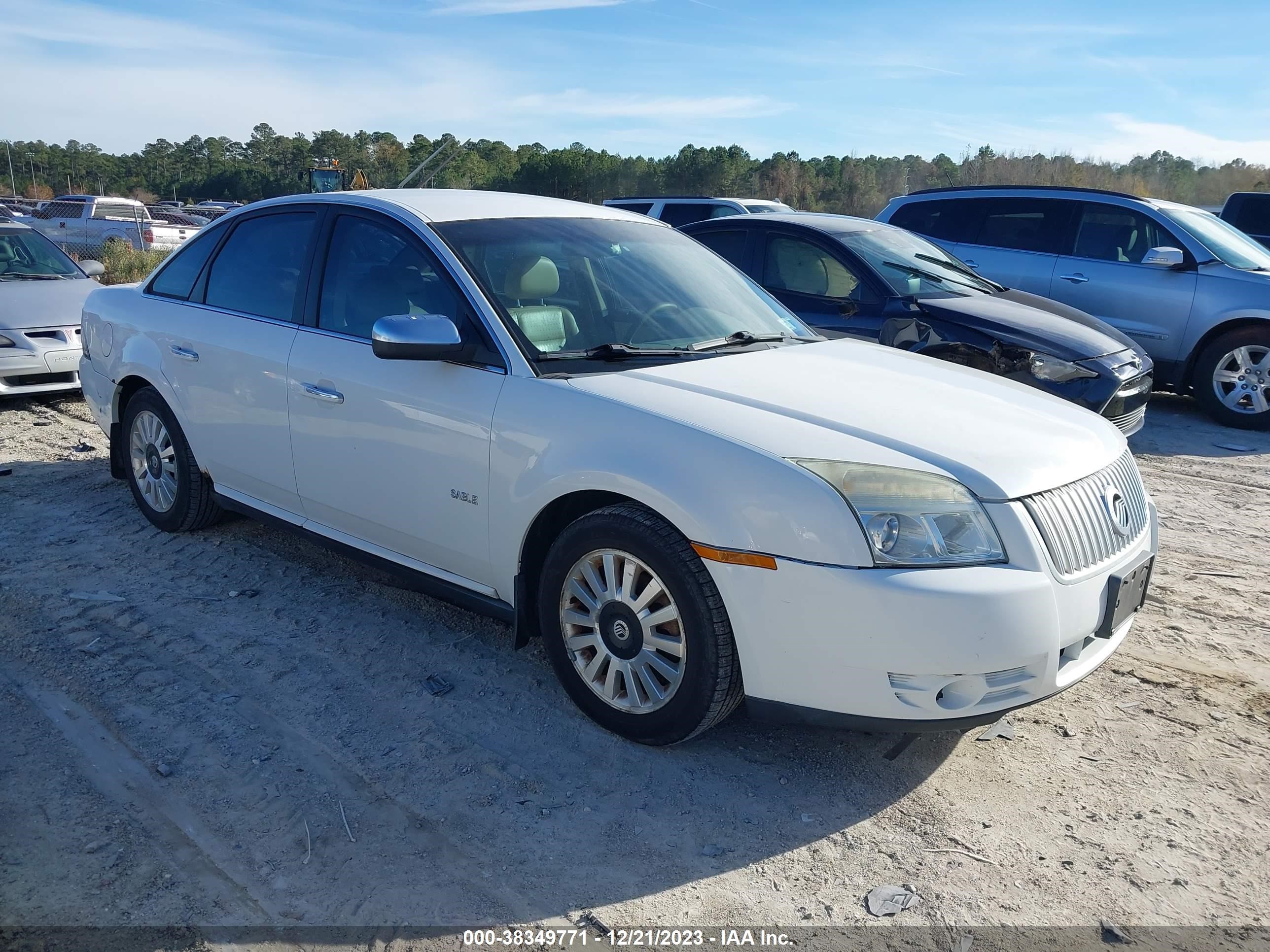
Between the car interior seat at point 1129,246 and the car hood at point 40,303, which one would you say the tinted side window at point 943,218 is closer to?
the car interior seat at point 1129,246

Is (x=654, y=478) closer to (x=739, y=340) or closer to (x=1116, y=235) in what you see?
(x=739, y=340)

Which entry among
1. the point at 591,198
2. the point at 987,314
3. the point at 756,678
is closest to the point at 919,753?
the point at 756,678

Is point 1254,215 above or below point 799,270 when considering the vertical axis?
above

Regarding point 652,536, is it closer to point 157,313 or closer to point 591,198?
point 157,313

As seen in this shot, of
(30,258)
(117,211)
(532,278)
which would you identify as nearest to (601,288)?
(532,278)

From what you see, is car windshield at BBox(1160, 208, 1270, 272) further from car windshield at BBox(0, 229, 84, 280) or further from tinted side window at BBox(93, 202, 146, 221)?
tinted side window at BBox(93, 202, 146, 221)

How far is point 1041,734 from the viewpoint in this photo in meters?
3.51

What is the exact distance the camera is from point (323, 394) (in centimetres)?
409

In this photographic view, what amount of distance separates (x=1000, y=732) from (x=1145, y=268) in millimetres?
6832

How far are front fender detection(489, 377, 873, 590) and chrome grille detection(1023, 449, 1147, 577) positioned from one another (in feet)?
1.97

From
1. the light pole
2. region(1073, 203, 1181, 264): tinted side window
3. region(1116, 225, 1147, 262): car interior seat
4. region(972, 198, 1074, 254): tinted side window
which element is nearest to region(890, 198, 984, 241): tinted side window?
region(972, 198, 1074, 254): tinted side window

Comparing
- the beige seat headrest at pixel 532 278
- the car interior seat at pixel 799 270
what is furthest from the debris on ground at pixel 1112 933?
the car interior seat at pixel 799 270

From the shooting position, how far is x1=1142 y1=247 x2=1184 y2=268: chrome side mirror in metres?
8.52

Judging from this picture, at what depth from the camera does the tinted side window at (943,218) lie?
983 cm
